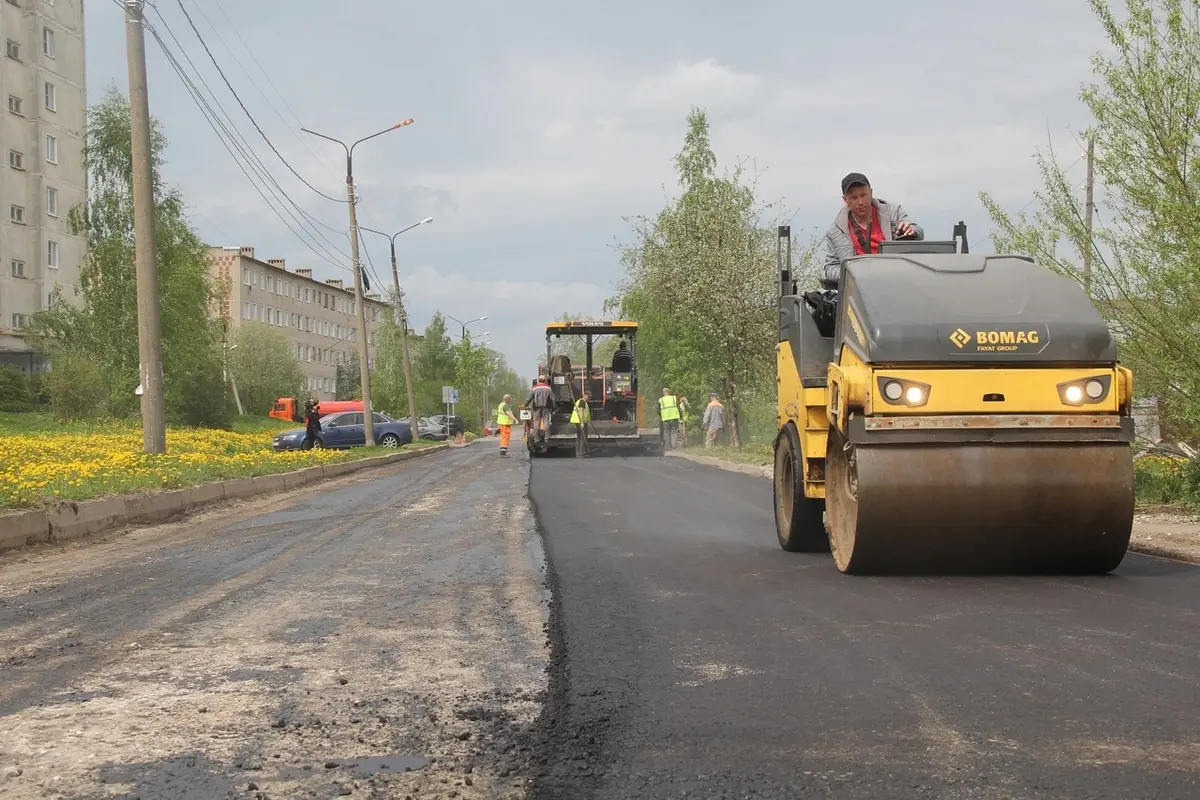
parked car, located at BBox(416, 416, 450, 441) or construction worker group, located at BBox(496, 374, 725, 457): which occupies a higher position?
construction worker group, located at BBox(496, 374, 725, 457)

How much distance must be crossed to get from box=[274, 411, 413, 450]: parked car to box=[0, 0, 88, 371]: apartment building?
54.8 feet

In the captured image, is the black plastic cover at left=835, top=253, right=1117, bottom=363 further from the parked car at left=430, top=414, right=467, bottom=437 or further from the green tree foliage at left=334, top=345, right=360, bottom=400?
the green tree foliage at left=334, top=345, right=360, bottom=400

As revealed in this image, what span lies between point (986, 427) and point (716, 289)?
2433 cm

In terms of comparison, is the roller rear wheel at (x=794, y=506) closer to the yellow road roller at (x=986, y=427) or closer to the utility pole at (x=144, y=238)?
the yellow road roller at (x=986, y=427)

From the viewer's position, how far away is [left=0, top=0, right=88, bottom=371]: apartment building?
53625 millimetres

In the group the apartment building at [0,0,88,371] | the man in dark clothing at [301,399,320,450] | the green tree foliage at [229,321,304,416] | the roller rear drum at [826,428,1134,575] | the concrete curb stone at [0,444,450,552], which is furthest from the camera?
the green tree foliage at [229,321,304,416]

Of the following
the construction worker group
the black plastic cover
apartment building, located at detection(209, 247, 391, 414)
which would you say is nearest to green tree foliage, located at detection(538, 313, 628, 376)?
the construction worker group

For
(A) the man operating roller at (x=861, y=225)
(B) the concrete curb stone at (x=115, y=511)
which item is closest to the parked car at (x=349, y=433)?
(B) the concrete curb stone at (x=115, y=511)

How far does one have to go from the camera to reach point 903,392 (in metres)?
6.62

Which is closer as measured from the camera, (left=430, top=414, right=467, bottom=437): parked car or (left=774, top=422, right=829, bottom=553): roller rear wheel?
(left=774, top=422, right=829, bottom=553): roller rear wheel

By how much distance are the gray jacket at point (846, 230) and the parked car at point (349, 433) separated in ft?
98.0

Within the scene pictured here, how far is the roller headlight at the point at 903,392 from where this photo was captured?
6.61 metres

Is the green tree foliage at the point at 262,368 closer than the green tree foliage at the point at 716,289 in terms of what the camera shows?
No

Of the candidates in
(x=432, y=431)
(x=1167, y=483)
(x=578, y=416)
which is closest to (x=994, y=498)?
(x=1167, y=483)
